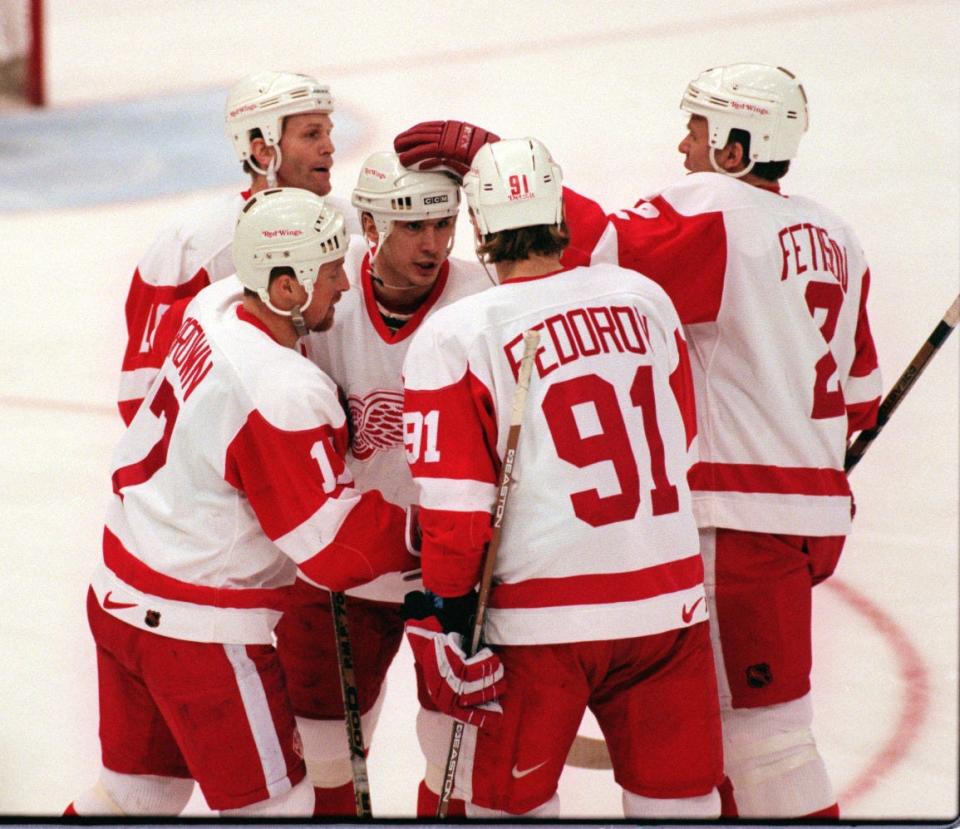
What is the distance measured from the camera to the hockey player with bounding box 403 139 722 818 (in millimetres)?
2340

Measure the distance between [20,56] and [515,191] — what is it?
7.44 metres

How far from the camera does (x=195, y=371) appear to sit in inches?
98.5

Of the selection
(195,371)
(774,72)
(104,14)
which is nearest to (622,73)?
(104,14)

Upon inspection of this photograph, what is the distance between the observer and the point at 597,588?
238cm

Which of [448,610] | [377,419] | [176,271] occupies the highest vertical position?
[176,271]

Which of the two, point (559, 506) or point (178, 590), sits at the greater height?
point (559, 506)

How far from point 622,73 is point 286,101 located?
17.5 ft

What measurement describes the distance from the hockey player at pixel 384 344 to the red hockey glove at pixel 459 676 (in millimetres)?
324

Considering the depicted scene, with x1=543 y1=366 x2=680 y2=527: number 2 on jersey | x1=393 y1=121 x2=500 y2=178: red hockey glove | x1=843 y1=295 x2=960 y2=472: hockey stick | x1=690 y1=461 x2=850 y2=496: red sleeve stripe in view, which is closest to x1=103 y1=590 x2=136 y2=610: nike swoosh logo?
x1=543 y1=366 x2=680 y2=527: number 2 on jersey

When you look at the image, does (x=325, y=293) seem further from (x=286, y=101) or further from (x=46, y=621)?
(x=46, y=621)

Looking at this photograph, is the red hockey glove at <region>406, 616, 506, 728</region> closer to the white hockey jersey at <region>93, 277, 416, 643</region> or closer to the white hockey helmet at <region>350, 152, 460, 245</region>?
the white hockey jersey at <region>93, 277, 416, 643</region>

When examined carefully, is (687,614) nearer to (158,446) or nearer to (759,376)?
(759,376)

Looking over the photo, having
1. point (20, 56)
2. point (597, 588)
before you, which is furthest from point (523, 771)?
point (20, 56)

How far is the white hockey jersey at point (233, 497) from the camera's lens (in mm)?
2436
